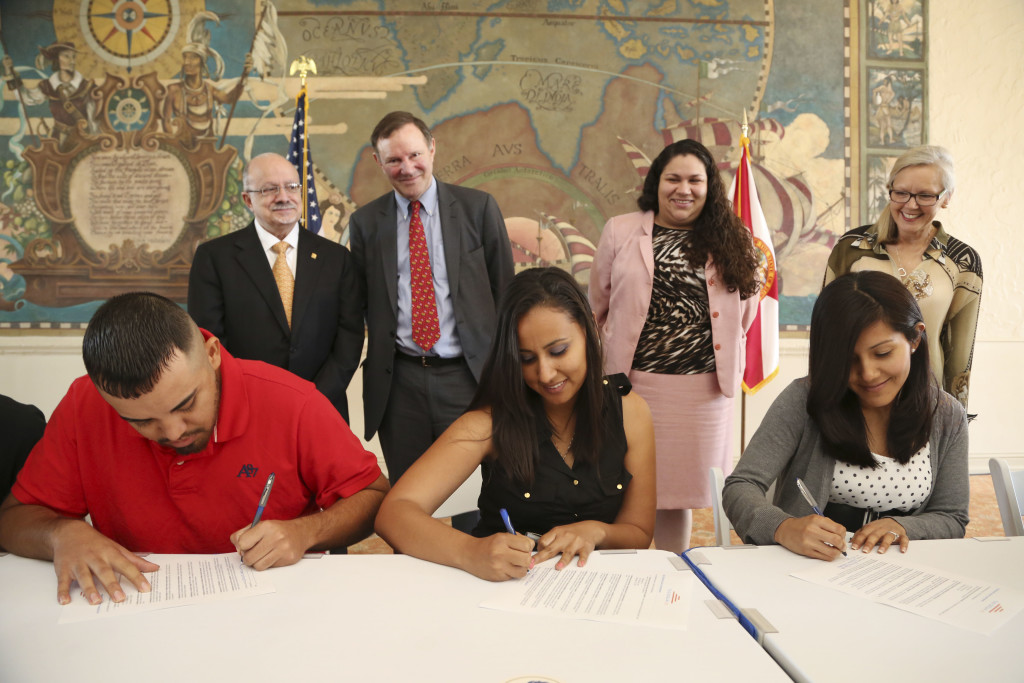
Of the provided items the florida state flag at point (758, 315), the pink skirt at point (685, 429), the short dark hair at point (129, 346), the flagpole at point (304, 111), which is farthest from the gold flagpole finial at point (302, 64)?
the short dark hair at point (129, 346)

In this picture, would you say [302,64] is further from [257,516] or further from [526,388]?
[257,516]

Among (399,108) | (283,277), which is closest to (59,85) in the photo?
(399,108)

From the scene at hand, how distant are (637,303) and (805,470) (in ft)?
3.74

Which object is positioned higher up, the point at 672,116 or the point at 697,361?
the point at 672,116

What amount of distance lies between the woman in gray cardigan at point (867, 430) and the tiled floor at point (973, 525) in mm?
1905

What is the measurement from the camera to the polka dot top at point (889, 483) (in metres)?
1.75

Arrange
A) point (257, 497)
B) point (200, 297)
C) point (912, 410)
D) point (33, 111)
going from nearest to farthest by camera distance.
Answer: point (257, 497)
point (912, 410)
point (200, 297)
point (33, 111)

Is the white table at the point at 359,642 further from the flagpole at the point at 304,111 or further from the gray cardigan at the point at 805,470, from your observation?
the flagpole at the point at 304,111

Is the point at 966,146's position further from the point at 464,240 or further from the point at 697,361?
the point at 464,240

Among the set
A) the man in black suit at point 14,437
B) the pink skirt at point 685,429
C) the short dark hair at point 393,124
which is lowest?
the pink skirt at point 685,429

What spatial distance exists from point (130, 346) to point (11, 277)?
4498mm

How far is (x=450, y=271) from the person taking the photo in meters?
2.76

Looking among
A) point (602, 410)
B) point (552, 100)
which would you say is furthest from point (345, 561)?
point (552, 100)

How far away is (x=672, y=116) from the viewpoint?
501 centimetres
